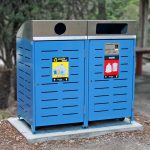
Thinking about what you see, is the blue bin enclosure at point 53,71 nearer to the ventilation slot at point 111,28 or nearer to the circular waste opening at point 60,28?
the circular waste opening at point 60,28

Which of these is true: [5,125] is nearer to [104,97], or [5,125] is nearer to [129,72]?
[104,97]

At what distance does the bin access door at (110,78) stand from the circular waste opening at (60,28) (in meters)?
0.40

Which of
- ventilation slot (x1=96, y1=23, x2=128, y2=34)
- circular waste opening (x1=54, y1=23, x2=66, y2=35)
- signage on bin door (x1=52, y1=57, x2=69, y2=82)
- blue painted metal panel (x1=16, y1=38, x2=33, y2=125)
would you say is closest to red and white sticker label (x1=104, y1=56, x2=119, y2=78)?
ventilation slot (x1=96, y1=23, x2=128, y2=34)

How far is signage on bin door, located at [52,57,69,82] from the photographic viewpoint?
17.4 feet

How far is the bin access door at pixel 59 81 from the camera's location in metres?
5.23

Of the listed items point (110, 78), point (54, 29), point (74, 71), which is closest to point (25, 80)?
point (74, 71)

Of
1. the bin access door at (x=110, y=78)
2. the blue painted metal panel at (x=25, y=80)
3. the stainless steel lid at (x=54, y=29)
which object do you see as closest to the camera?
the stainless steel lid at (x=54, y=29)

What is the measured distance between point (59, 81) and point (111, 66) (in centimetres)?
72

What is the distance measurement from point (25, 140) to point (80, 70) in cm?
110

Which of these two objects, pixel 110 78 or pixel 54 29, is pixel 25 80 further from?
pixel 110 78

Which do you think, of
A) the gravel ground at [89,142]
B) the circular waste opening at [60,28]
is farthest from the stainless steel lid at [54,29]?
the gravel ground at [89,142]

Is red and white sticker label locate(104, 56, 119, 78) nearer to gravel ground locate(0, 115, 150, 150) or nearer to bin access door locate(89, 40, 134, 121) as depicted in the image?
bin access door locate(89, 40, 134, 121)

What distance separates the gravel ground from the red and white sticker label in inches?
30.8

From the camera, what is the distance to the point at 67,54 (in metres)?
5.33
